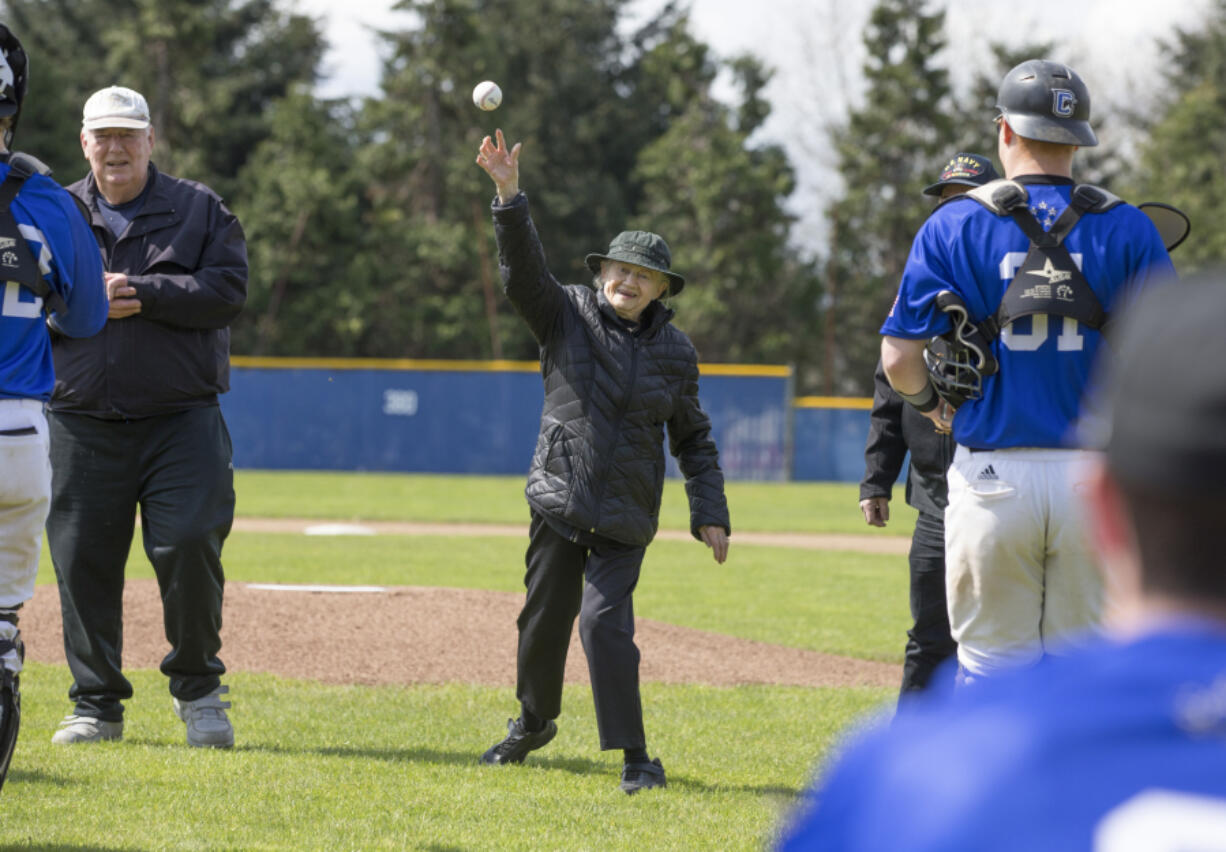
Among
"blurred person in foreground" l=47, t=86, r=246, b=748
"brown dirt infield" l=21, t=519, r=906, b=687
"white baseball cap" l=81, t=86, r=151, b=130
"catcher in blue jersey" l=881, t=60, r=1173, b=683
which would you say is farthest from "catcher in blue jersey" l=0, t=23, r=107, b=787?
"brown dirt infield" l=21, t=519, r=906, b=687

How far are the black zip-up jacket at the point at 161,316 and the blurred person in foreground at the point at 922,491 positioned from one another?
2.64 m

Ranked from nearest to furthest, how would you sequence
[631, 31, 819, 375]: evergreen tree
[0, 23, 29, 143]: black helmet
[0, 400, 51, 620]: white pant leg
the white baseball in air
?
[0, 400, 51, 620]: white pant leg, [0, 23, 29, 143]: black helmet, the white baseball in air, [631, 31, 819, 375]: evergreen tree

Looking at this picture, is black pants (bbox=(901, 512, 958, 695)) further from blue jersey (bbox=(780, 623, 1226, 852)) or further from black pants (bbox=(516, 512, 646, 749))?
blue jersey (bbox=(780, 623, 1226, 852))

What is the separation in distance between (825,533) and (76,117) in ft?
95.6

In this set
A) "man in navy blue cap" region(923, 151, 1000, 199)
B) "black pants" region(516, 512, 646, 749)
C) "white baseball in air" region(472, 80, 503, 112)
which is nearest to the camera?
"black pants" region(516, 512, 646, 749)

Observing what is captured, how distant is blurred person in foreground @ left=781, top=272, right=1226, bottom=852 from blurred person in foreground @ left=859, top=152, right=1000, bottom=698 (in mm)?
4130

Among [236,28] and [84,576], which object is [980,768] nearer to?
[84,576]

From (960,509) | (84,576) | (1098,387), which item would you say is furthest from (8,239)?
(1098,387)

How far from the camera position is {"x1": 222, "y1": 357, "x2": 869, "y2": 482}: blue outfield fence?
31.6m

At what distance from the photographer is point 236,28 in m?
43.1

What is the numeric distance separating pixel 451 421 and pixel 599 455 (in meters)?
27.0

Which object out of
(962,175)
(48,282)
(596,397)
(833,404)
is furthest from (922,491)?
(833,404)

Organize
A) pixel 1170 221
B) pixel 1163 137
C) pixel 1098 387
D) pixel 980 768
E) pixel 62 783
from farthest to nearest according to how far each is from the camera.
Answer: pixel 1163 137 < pixel 62 783 < pixel 1170 221 < pixel 1098 387 < pixel 980 768

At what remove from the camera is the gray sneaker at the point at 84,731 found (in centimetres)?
569
